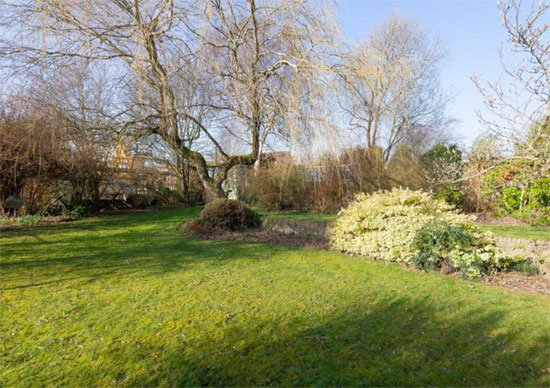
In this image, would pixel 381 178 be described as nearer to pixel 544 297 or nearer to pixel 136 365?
pixel 544 297

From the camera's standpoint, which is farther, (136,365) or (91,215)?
(91,215)

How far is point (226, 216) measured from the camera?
773cm

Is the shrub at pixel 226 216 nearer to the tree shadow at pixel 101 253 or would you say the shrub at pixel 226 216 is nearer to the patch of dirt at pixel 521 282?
the tree shadow at pixel 101 253

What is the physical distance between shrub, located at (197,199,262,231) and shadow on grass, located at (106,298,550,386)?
4.95 metres

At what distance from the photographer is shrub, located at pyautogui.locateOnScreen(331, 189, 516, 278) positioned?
15.0ft

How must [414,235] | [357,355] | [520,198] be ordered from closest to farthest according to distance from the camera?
[357,355] < [414,235] < [520,198]

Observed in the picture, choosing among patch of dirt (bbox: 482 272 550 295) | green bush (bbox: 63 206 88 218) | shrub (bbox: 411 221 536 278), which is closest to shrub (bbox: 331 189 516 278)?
shrub (bbox: 411 221 536 278)

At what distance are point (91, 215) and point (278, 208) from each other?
6.14 m

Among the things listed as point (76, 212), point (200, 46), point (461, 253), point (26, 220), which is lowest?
point (461, 253)

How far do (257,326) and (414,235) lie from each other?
3316mm

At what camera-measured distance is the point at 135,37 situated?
16.2 feet

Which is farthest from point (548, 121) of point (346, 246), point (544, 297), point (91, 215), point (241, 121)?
point (91, 215)

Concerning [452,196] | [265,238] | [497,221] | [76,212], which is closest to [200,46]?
[265,238]

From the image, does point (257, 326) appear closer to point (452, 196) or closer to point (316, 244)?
point (316, 244)
